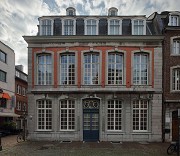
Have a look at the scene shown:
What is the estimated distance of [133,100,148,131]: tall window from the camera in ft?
60.9

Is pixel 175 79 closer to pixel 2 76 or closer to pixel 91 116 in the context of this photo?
pixel 91 116

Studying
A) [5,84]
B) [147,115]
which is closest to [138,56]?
[147,115]

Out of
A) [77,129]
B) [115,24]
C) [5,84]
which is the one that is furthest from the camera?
[5,84]

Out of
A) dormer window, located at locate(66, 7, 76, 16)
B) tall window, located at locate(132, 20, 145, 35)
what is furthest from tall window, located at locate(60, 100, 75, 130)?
dormer window, located at locate(66, 7, 76, 16)

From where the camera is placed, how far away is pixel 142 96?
18.5 metres

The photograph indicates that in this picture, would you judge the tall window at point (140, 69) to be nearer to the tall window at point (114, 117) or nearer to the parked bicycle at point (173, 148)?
the tall window at point (114, 117)

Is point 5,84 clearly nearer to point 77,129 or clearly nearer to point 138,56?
point 77,129

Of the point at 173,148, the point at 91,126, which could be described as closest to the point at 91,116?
the point at 91,126

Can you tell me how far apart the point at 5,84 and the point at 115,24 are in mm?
19113

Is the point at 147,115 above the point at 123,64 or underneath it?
underneath

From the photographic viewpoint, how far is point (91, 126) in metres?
18.7

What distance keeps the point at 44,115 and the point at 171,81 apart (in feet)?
40.5

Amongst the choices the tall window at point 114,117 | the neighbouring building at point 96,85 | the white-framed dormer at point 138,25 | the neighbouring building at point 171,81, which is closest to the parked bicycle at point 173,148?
the neighbouring building at point 96,85

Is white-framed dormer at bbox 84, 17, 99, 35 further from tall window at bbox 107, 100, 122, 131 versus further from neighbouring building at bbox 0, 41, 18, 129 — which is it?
neighbouring building at bbox 0, 41, 18, 129
